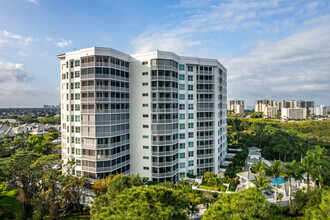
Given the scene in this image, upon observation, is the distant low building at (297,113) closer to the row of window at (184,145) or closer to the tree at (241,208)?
the row of window at (184,145)

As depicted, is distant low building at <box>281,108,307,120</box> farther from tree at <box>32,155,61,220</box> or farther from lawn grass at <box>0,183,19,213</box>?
lawn grass at <box>0,183,19,213</box>

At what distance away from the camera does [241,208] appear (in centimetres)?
1808

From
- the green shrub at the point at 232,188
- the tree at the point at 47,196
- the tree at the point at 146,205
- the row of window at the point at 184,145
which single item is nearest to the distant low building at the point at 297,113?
the row of window at the point at 184,145

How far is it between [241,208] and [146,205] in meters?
9.02

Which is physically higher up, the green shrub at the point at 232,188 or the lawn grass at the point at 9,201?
the green shrub at the point at 232,188

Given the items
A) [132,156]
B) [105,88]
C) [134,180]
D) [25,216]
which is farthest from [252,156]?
[25,216]

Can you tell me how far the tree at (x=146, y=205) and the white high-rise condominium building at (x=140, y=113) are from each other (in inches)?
751

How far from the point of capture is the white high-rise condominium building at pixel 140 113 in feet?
120

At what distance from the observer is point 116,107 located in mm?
38938

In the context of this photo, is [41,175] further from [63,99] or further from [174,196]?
[174,196]

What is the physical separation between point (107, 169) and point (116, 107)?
12242 millimetres

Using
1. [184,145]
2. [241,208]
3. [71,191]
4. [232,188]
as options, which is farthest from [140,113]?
[241,208]

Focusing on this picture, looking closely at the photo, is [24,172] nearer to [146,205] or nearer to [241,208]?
[146,205]

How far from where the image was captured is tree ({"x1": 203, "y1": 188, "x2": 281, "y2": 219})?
677 inches
